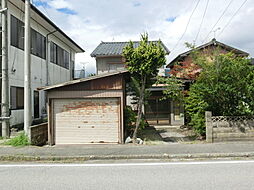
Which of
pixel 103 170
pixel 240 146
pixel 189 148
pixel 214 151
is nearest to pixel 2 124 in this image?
pixel 103 170

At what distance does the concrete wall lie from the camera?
12117 mm

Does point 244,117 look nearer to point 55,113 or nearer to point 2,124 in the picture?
point 55,113

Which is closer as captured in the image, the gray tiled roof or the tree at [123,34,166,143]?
the tree at [123,34,166,143]

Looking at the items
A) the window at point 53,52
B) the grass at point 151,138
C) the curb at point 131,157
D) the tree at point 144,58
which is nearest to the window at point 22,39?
the window at point 53,52

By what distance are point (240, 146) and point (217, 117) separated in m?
1.37

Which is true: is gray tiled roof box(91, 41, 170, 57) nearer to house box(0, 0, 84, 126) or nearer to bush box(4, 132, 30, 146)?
house box(0, 0, 84, 126)

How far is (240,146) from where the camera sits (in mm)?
7559

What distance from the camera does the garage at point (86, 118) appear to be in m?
9.15

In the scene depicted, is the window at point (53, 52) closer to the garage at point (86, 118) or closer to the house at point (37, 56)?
the house at point (37, 56)

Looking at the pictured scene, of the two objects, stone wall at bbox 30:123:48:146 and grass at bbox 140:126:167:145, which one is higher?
stone wall at bbox 30:123:48:146

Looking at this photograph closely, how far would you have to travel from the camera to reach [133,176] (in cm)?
500

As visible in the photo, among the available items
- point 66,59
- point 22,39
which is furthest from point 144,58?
point 66,59

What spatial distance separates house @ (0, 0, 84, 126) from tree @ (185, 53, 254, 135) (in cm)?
943

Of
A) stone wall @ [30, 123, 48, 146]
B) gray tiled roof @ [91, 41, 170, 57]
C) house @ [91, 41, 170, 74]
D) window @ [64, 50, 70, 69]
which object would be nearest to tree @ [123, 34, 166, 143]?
stone wall @ [30, 123, 48, 146]
